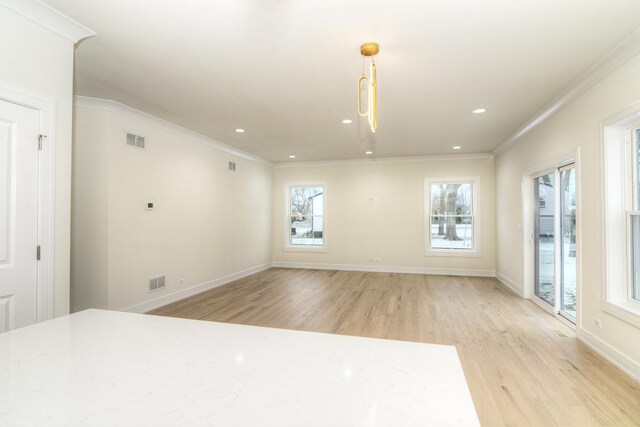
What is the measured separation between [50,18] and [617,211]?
15.7ft

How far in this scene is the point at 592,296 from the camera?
3.07 m

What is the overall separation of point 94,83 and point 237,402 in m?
3.82

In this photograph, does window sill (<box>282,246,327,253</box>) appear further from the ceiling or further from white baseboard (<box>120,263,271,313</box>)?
the ceiling

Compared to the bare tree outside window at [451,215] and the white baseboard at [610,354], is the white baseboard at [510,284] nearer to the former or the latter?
the bare tree outside window at [451,215]

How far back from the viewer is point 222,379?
833 mm

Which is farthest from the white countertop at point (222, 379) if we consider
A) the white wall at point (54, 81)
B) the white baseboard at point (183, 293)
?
the white baseboard at point (183, 293)

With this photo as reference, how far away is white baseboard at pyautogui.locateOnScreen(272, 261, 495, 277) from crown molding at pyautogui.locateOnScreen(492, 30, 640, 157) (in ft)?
10.8

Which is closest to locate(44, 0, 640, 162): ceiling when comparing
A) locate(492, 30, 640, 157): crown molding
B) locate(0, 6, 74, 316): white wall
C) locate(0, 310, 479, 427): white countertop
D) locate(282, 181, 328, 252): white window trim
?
locate(492, 30, 640, 157): crown molding

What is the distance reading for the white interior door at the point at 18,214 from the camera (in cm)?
197

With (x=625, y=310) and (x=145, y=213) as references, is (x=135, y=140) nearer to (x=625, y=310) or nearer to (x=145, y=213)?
(x=145, y=213)

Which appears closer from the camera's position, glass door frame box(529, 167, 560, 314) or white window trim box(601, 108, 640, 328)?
Answer: white window trim box(601, 108, 640, 328)

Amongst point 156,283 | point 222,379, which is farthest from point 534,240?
→ point 156,283

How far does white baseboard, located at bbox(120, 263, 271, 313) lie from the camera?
421cm

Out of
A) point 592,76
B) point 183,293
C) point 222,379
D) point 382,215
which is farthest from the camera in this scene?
point 382,215
